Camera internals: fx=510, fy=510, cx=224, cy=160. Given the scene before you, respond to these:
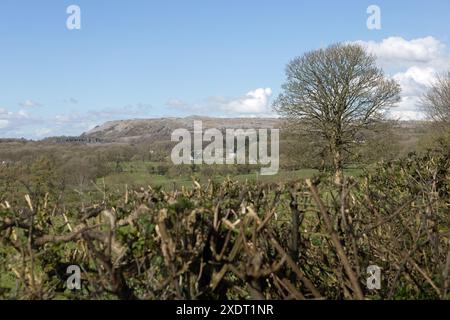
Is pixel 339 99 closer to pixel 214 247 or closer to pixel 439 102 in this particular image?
pixel 439 102

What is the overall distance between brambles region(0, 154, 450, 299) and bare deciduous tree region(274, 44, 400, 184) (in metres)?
30.0

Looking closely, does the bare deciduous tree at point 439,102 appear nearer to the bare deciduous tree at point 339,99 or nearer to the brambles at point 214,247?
the bare deciduous tree at point 339,99

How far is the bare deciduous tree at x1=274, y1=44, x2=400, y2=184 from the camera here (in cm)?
3316

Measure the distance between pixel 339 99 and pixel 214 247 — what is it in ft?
105

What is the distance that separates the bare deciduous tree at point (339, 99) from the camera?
33.2 metres

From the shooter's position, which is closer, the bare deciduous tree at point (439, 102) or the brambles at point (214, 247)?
the brambles at point (214, 247)

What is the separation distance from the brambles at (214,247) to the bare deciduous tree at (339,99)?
30.0m

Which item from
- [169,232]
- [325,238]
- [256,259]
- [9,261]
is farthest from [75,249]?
[325,238]

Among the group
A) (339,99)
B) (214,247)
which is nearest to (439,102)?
(339,99)

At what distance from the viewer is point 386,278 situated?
3.40 m

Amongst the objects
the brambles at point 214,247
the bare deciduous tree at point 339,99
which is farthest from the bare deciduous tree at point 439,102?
the brambles at point 214,247

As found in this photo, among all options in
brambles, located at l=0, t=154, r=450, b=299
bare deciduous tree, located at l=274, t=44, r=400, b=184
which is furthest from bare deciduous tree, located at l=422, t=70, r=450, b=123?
brambles, located at l=0, t=154, r=450, b=299
